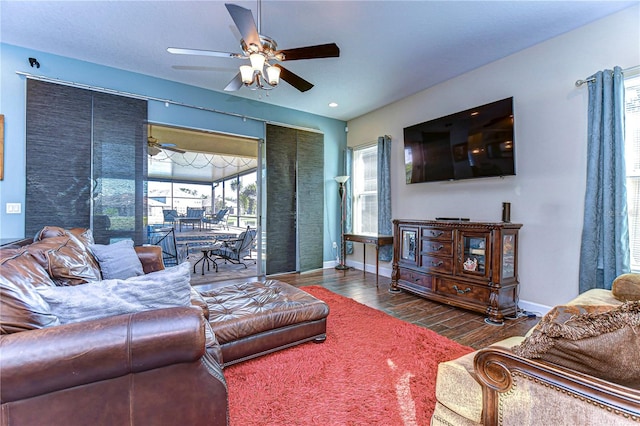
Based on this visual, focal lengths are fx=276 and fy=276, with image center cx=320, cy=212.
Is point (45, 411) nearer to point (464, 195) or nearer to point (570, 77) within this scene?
point (464, 195)

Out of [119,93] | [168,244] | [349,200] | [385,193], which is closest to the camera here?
[119,93]

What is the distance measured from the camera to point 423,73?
371cm

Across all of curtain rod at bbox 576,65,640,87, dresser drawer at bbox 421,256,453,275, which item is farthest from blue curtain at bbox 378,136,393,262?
curtain rod at bbox 576,65,640,87

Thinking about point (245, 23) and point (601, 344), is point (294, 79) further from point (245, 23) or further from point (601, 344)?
point (601, 344)

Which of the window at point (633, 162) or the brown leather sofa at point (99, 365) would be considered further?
the window at point (633, 162)

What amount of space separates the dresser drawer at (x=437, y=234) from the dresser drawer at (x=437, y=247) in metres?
0.05

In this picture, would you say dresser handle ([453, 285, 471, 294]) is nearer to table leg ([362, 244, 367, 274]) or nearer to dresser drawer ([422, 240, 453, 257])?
dresser drawer ([422, 240, 453, 257])

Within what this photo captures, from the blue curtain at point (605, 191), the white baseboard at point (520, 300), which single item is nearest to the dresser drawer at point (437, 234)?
the white baseboard at point (520, 300)

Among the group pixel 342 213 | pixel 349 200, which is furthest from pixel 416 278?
pixel 349 200

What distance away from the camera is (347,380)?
6.03ft

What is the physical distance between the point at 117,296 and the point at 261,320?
3.37 ft

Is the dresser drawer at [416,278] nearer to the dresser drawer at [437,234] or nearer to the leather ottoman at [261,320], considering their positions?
the dresser drawer at [437,234]

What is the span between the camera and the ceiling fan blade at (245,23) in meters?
1.79

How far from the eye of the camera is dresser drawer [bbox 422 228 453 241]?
333 centimetres
